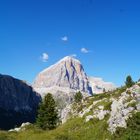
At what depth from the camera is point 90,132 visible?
2168 inches

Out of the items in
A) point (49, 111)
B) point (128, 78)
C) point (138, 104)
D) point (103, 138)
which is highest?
point (128, 78)

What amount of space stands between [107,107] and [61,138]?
15046 millimetres

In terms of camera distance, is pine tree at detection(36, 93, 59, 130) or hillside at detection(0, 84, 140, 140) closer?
hillside at detection(0, 84, 140, 140)

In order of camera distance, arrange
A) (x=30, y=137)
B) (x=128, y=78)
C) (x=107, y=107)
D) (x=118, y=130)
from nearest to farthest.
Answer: (x=118, y=130) → (x=30, y=137) → (x=107, y=107) → (x=128, y=78)

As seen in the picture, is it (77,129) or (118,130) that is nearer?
(118,130)

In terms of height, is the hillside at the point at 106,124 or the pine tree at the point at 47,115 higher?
the pine tree at the point at 47,115

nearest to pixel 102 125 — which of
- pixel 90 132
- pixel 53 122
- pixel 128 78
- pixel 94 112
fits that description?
pixel 90 132

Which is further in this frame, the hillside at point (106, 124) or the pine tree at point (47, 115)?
the pine tree at point (47, 115)

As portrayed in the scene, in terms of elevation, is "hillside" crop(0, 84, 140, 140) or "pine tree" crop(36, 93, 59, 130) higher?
"pine tree" crop(36, 93, 59, 130)

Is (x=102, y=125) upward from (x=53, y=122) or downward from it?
downward

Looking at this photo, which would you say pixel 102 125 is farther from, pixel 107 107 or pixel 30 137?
pixel 30 137

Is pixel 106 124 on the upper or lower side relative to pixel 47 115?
lower

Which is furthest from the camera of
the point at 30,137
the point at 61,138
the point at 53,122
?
the point at 53,122

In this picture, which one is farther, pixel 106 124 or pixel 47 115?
pixel 47 115
